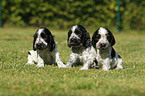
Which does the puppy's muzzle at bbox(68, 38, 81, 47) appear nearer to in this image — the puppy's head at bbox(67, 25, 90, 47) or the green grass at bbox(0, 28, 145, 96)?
the puppy's head at bbox(67, 25, 90, 47)

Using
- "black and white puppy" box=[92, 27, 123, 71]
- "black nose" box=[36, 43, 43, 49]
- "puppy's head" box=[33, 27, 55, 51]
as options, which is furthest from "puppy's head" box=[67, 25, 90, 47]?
"black nose" box=[36, 43, 43, 49]

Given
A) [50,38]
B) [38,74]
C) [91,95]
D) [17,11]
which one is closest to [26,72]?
[38,74]

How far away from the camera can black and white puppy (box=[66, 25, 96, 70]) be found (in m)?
5.94

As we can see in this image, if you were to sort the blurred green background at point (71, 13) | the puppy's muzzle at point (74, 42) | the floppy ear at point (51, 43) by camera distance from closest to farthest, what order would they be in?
the puppy's muzzle at point (74, 42) → the floppy ear at point (51, 43) → the blurred green background at point (71, 13)

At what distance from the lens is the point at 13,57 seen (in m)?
7.93

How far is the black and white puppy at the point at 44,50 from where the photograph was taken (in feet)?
20.1

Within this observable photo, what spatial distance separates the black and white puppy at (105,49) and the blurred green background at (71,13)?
13.9 meters

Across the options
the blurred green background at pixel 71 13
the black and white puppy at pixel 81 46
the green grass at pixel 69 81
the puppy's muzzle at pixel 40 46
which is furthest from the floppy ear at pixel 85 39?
the blurred green background at pixel 71 13

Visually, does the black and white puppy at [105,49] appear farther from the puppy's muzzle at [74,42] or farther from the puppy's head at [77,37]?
the puppy's muzzle at [74,42]

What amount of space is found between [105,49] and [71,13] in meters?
14.3

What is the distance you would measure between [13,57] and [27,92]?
383 cm

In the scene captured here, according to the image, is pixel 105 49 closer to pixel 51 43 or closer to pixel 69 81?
pixel 51 43

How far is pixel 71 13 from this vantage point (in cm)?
2000

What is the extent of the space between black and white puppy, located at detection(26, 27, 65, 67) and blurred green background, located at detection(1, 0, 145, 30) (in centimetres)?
1317
